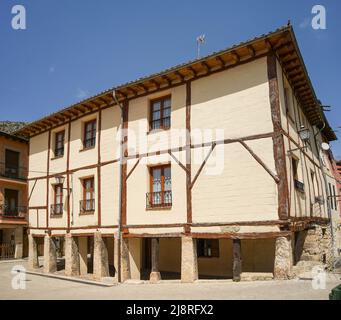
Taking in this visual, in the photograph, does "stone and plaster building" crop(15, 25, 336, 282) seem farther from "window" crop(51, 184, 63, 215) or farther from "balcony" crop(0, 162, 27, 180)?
"balcony" crop(0, 162, 27, 180)

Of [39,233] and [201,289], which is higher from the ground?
[39,233]

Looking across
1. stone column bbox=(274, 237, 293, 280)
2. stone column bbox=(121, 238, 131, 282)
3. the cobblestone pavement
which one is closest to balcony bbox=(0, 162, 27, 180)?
the cobblestone pavement

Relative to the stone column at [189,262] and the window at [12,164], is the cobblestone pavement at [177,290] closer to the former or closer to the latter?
the stone column at [189,262]

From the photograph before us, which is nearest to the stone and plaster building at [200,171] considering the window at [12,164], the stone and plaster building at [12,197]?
the stone and plaster building at [12,197]

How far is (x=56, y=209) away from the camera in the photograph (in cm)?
1673

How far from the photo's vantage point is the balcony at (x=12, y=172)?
2266 centimetres

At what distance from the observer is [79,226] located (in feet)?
49.9

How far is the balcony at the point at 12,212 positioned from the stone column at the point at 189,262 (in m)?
15.0

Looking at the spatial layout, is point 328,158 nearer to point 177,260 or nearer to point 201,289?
point 177,260

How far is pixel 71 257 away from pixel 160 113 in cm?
780

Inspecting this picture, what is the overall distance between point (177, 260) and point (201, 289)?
218 inches

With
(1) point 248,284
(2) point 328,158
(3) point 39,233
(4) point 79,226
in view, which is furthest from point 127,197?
(2) point 328,158

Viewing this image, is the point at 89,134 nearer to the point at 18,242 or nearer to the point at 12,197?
the point at 12,197

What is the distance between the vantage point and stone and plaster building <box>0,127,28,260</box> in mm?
22359
